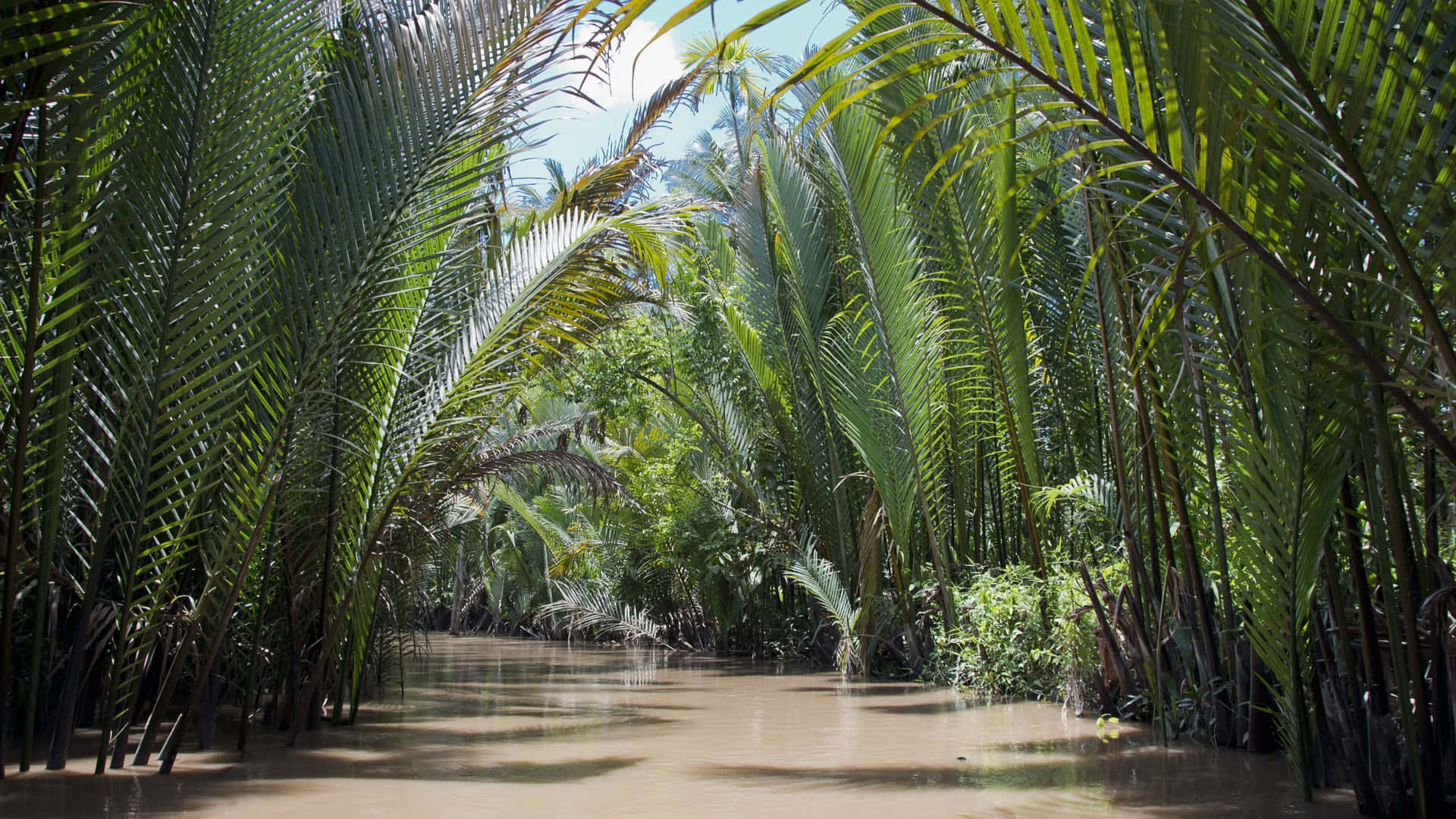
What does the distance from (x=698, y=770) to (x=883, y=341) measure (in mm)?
4516

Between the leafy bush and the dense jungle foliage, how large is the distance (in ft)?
0.13

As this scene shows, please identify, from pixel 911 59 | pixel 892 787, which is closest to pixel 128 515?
pixel 892 787

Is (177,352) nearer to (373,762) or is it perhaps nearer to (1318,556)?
(373,762)

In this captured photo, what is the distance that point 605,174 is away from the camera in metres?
8.33

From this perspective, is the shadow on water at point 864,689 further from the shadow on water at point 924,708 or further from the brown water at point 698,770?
the shadow on water at point 924,708

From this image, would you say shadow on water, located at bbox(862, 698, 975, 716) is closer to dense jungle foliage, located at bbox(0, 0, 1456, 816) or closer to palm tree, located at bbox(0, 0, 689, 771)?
dense jungle foliage, located at bbox(0, 0, 1456, 816)

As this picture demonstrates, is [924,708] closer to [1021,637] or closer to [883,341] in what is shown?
[1021,637]

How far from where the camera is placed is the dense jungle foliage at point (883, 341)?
2121 millimetres

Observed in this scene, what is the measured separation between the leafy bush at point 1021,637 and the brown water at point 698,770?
31cm

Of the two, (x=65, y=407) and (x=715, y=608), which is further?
(x=715, y=608)

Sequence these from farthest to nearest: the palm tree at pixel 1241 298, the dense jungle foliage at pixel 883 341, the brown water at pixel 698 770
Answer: the brown water at pixel 698 770, the dense jungle foliage at pixel 883 341, the palm tree at pixel 1241 298

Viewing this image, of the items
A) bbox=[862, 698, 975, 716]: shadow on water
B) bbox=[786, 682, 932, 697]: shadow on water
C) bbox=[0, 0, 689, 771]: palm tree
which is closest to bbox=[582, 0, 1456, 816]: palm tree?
bbox=[862, 698, 975, 716]: shadow on water

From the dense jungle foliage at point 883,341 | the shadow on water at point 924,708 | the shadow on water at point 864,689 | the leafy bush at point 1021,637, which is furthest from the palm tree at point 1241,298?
the shadow on water at point 864,689

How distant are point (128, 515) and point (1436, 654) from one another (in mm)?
4847
